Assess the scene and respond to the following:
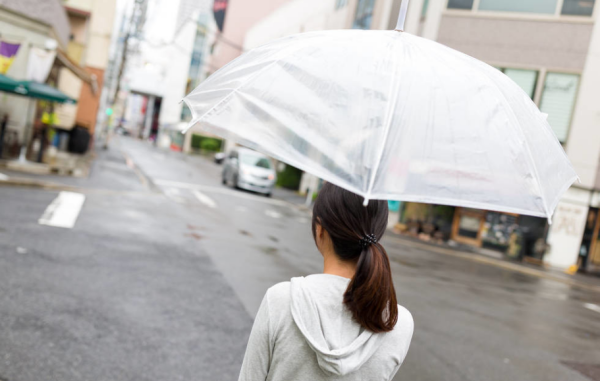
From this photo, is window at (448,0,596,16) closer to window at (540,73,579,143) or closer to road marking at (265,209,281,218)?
window at (540,73,579,143)

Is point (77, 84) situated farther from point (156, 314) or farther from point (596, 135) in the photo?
point (156, 314)

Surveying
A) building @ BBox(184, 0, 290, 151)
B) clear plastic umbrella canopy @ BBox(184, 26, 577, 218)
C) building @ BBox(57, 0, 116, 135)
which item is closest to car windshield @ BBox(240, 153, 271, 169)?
building @ BBox(57, 0, 116, 135)

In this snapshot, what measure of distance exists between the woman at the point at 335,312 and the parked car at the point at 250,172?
20928 mm

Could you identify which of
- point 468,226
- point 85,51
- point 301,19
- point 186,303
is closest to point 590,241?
point 468,226

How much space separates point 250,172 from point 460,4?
1100 centimetres

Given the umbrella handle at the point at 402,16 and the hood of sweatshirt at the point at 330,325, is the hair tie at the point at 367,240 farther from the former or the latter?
the umbrella handle at the point at 402,16

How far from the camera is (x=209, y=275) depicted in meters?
7.32

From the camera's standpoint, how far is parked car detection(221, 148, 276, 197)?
73.8ft

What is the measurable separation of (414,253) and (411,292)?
6300mm

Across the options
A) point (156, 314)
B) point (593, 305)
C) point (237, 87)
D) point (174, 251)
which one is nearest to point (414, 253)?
point (593, 305)

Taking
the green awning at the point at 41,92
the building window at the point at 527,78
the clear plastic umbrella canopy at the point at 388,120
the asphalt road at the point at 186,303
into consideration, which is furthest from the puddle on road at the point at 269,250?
the building window at the point at 527,78

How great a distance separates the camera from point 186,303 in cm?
588

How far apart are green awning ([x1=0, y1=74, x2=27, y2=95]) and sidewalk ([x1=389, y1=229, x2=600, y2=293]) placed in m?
12.2

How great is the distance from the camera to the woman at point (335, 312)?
153cm
